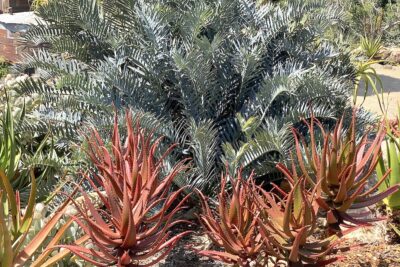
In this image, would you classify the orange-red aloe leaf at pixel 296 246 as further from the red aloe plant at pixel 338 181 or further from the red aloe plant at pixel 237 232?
the red aloe plant at pixel 338 181

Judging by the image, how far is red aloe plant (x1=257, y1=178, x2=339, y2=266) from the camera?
1.99 meters

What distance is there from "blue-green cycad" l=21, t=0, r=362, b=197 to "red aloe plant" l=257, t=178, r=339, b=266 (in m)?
1.29

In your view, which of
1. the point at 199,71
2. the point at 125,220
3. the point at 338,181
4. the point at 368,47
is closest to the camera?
the point at 125,220

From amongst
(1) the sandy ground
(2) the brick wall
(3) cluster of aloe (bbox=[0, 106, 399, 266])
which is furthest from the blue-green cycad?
(2) the brick wall

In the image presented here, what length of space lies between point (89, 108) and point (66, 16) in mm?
914

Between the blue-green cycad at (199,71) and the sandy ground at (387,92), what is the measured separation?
13.7 feet

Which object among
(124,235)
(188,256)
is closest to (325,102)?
(188,256)

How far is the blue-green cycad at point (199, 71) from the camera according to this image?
3609mm

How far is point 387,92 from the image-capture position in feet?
36.6

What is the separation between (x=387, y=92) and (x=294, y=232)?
9.88 meters

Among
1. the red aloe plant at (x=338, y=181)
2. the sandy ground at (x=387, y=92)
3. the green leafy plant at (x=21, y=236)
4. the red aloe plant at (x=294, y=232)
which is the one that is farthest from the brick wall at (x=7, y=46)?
the red aloe plant at (x=294, y=232)

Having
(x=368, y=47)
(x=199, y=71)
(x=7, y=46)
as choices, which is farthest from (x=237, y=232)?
(x=7, y=46)

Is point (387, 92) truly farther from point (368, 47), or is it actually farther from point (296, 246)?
point (296, 246)

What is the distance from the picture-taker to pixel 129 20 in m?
4.33
